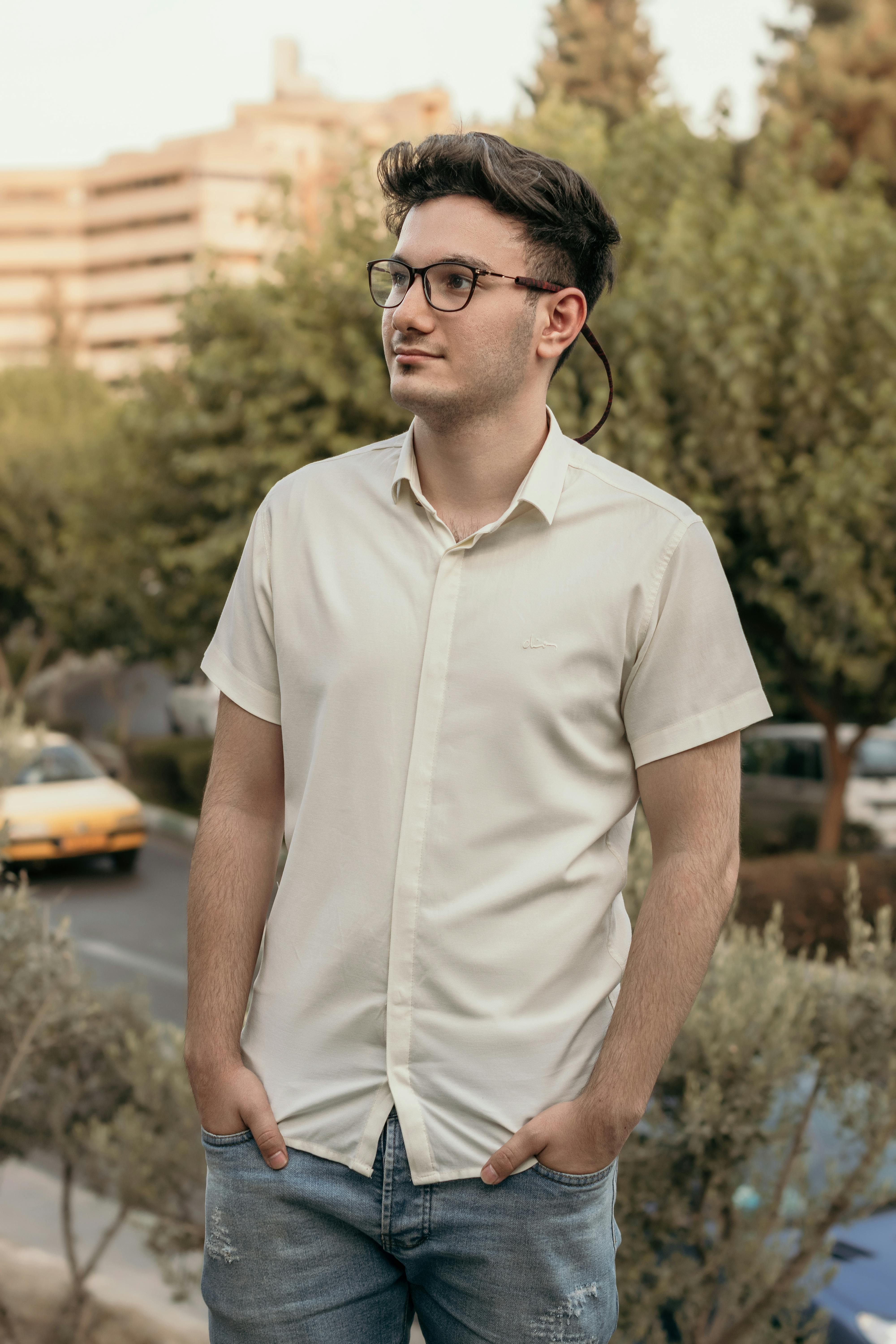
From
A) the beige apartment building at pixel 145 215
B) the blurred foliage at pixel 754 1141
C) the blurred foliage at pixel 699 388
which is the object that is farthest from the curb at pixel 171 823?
the beige apartment building at pixel 145 215

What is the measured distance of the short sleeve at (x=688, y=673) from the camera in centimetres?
154

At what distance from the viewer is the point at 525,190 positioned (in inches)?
62.5

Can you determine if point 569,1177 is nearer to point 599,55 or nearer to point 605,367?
point 605,367

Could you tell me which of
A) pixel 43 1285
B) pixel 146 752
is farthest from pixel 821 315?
pixel 146 752

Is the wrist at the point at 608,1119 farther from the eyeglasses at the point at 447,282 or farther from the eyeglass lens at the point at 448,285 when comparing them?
the eyeglass lens at the point at 448,285

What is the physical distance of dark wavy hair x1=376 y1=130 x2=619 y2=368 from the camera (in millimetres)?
1589

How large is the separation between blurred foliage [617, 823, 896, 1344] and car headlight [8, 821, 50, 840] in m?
11.3

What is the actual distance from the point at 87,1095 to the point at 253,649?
7.49ft

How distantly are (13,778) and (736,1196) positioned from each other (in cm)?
245

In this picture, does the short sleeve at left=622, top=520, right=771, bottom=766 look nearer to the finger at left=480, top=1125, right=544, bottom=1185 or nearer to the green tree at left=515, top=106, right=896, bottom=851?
the finger at left=480, top=1125, right=544, bottom=1185

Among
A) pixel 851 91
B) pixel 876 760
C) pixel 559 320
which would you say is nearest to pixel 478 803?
pixel 559 320

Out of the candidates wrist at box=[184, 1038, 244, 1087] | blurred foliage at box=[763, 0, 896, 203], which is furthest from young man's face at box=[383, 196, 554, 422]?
blurred foliage at box=[763, 0, 896, 203]

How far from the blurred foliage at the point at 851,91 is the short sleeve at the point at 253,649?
2318cm

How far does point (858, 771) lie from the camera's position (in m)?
16.5
